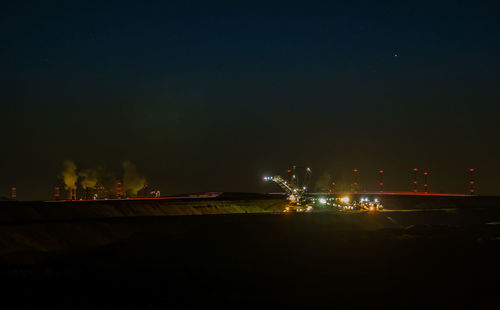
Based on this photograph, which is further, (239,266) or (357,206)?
(357,206)

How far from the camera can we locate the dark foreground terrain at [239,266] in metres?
29.5

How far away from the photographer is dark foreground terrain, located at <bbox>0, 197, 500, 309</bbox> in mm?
29502

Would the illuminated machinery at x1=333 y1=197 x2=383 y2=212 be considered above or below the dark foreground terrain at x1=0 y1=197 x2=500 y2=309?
above

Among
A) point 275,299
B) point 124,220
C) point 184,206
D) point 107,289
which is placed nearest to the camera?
point 275,299

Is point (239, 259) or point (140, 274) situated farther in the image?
point (239, 259)

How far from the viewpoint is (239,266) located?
1555 inches

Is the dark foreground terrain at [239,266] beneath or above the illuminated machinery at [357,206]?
→ beneath

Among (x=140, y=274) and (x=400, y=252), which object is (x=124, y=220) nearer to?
(x=140, y=274)

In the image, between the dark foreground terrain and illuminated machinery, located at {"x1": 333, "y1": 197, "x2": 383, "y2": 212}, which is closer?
the dark foreground terrain

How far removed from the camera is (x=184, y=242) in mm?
48500

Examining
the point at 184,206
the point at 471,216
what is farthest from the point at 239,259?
the point at 471,216

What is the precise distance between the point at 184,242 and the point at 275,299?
66.7 ft

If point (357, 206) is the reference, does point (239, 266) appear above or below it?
below

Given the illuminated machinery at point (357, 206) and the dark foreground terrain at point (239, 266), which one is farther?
the illuminated machinery at point (357, 206)
